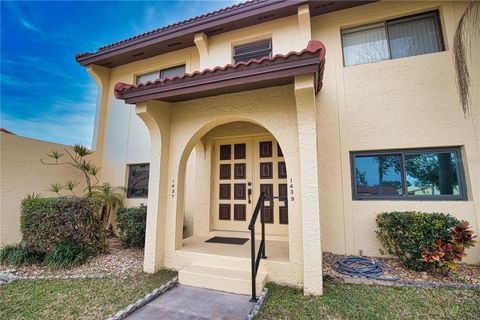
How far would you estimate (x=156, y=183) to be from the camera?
431 centimetres

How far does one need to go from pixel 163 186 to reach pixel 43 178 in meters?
4.80

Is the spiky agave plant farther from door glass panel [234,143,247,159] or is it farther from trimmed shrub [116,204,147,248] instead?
trimmed shrub [116,204,147,248]

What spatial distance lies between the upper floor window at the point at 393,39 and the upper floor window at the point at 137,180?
281 inches

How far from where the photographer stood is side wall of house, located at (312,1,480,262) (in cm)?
440

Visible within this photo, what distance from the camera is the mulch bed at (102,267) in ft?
13.9

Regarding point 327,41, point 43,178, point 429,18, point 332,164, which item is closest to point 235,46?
point 327,41

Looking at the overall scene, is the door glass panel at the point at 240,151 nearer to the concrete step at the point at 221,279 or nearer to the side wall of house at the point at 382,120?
the side wall of house at the point at 382,120

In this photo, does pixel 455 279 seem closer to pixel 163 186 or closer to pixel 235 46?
pixel 163 186

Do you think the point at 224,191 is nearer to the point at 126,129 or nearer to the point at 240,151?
the point at 240,151

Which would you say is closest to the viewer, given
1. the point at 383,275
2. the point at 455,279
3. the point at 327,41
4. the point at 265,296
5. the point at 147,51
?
the point at 265,296

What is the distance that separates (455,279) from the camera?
11.4 feet

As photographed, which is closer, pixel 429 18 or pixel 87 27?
pixel 429 18

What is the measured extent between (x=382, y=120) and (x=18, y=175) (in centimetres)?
972

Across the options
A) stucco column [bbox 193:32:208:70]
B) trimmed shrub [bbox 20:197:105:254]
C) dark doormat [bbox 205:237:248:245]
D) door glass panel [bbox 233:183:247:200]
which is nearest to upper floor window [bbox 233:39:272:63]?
stucco column [bbox 193:32:208:70]
